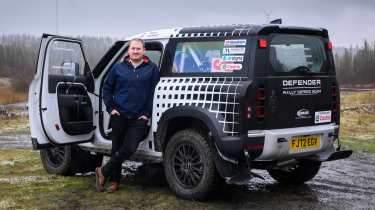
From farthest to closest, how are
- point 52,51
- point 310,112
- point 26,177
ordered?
1. point 26,177
2. point 52,51
3. point 310,112

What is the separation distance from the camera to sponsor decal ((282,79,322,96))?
5723 millimetres

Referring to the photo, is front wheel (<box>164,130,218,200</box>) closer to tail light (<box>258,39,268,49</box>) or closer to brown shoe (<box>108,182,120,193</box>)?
brown shoe (<box>108,182,120,193</box>)

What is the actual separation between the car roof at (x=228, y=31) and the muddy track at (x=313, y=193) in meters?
1.89

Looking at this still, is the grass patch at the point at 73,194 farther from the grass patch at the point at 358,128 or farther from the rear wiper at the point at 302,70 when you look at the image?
the grass patch at the point at 358,128

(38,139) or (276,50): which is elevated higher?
(276,50)

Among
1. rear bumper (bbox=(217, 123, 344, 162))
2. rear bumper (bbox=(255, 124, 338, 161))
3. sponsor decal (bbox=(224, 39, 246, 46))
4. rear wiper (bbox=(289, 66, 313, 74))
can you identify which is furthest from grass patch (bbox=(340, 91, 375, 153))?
sponsor decal (bbox=(224, 39, 246, 46))

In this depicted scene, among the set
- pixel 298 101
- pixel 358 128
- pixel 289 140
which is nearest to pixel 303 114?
pixel 298 101

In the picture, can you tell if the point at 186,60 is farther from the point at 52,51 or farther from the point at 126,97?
the point at 52,51

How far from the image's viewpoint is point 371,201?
621 cm

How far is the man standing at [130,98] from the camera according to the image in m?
6.28

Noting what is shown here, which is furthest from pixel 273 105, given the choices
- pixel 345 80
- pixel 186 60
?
pixel 345 80

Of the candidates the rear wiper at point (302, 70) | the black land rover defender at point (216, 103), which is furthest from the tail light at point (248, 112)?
the rear wiper at point (302, 70)

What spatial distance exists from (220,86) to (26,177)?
353 centimetres

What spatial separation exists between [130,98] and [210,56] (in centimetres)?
110
